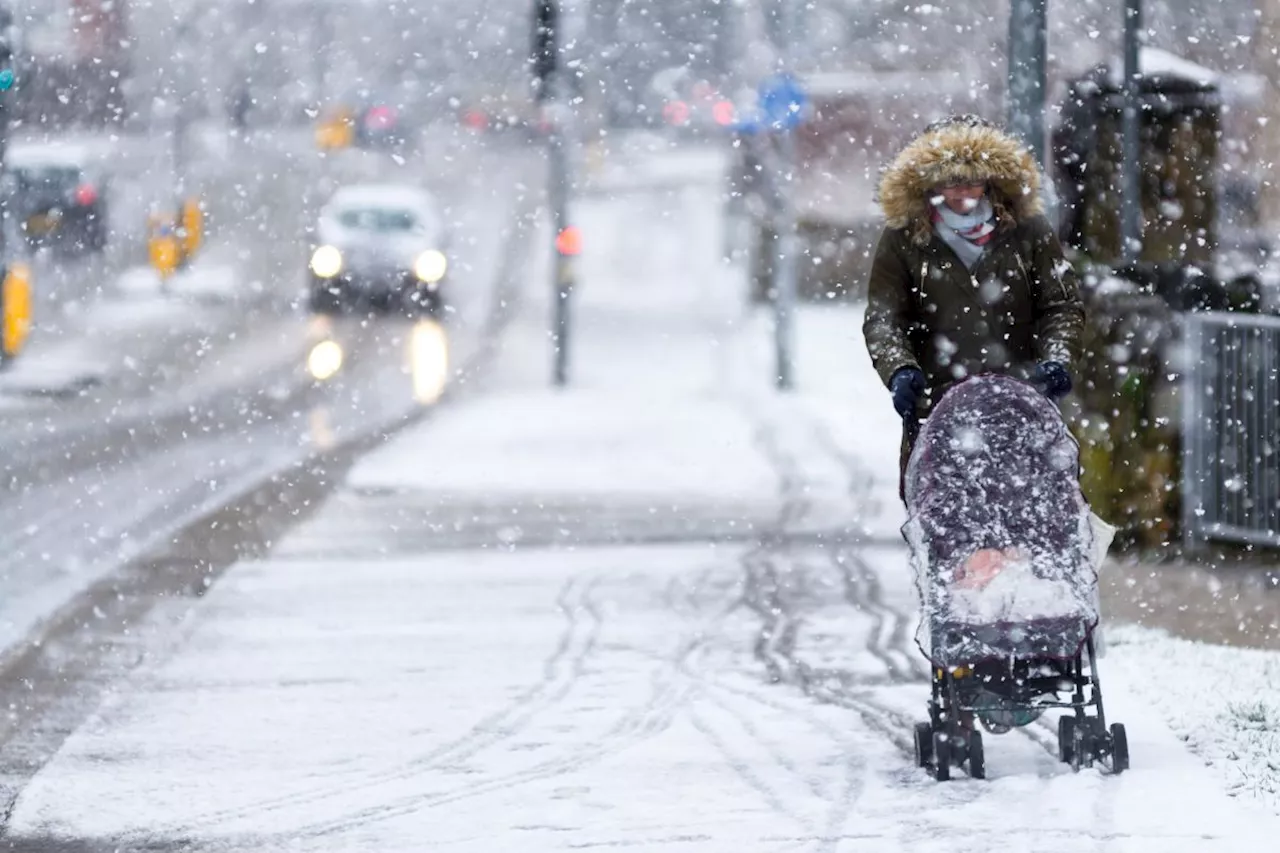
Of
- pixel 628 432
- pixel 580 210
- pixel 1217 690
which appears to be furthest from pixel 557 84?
pixel 580 210

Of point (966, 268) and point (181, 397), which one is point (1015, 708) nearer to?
point (966, 268)

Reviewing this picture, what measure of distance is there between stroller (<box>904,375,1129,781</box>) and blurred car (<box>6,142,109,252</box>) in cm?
3203

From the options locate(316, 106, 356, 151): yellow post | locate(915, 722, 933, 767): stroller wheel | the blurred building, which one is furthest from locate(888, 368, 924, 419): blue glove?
locate(316, 106, 356, 151): yellow post

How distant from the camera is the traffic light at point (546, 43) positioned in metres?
20.1

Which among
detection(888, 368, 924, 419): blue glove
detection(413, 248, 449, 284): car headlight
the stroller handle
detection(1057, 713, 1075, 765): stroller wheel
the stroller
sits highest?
detection(888, 368, 924, 419): blue glove

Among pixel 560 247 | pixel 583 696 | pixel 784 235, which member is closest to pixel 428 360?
pixel 560 247

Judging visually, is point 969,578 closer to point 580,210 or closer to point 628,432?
point 628,432

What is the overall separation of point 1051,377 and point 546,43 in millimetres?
14367

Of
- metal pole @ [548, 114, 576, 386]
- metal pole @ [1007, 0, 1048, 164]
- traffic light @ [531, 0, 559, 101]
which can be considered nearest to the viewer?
metal pole @ [1007, 0, 1048, 164]

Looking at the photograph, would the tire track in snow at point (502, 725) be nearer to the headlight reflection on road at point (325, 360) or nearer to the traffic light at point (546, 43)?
the traffic light at point (546, 43)

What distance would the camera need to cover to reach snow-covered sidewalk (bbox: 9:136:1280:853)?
587 cm

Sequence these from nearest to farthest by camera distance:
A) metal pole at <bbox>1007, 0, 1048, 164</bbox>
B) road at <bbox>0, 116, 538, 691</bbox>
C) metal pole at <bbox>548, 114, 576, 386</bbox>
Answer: metal pole at <bbox>1007, 0, 1048, 164</bbox>
road at <bbox>0, 116, 538, 691</bbox>
metal pole at <bbox>548, 114, 576, 386</bbox>

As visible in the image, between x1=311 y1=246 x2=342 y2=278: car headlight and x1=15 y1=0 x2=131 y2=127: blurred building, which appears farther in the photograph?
x1=15 y1=0 x2=131 y2=127: blurred building

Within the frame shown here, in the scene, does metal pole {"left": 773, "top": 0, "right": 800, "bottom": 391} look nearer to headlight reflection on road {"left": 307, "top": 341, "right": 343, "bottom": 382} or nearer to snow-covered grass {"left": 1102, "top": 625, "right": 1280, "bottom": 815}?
headlight reflection on road {"left": 307, "top": 341, "right": 343, "bottom": 382}
